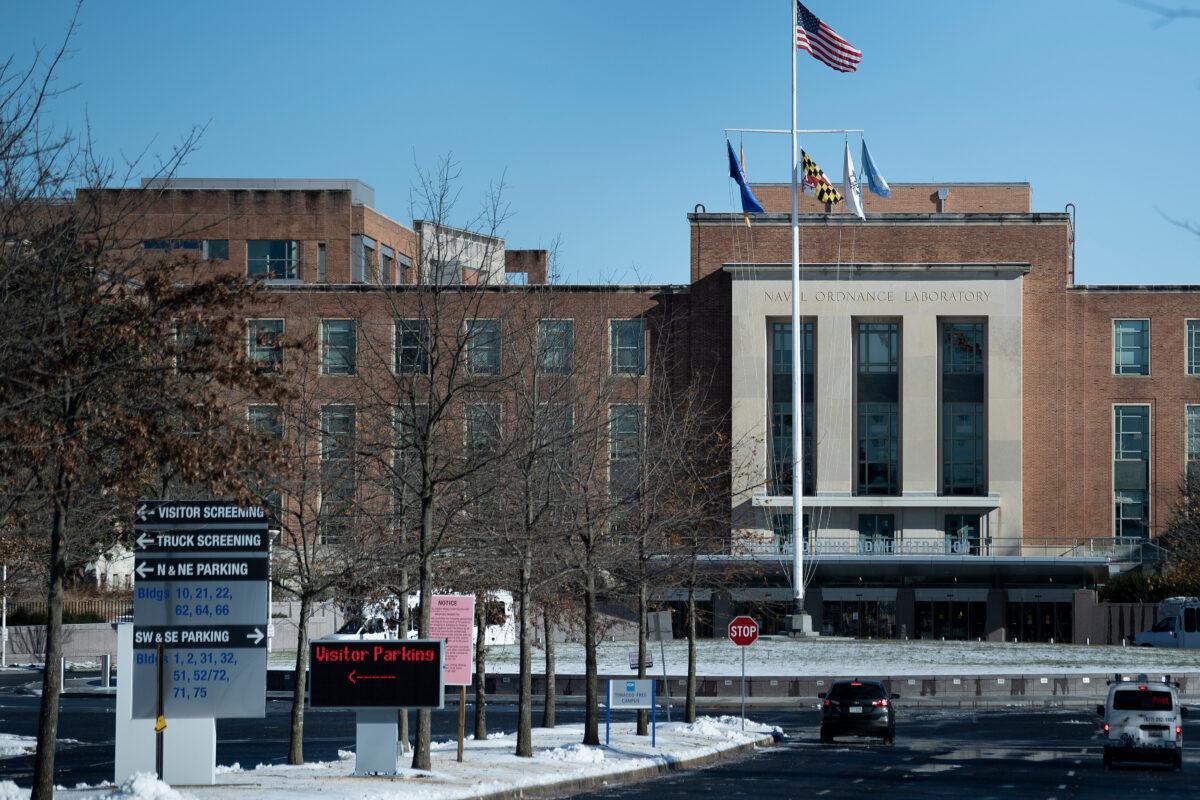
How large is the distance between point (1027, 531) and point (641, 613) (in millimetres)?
48704

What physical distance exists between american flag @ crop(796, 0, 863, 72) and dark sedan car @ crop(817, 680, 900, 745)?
99.3ft

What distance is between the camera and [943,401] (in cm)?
8056

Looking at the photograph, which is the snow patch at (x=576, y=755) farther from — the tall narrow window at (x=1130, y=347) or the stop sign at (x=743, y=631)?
the tall narrow window at (x=1130, y=347)

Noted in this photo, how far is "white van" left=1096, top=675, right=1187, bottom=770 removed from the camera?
102 feet

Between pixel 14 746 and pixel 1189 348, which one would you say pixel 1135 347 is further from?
pixel 14 746

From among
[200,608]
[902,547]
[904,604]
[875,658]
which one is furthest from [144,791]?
[904,604]

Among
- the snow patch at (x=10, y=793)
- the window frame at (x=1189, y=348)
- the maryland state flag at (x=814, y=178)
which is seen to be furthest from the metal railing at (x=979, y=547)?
the snow patch at (x=10, y=793)

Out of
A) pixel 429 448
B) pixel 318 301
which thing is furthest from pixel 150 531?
pixel 318 301

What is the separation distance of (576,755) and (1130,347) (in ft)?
197

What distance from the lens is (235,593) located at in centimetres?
2167

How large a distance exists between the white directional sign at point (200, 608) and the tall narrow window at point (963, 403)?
62346 mm

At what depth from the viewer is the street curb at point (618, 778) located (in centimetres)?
2356

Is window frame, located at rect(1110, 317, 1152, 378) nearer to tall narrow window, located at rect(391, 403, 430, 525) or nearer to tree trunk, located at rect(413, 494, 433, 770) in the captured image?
tall narrow window, located at rect(391, 403, 430, 525)

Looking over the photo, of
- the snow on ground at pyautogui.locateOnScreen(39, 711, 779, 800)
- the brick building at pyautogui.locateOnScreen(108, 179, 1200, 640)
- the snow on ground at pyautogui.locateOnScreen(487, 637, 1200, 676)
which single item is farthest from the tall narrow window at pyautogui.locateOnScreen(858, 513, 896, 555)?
the snow on ground at pyautogui.locateOnScreen(39, 711, 779, 800)
